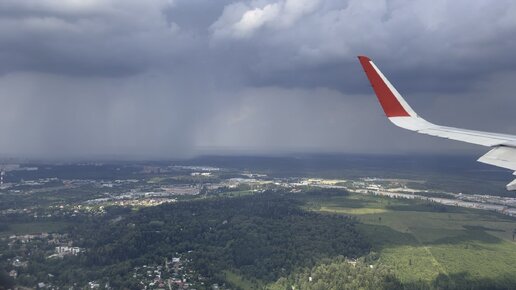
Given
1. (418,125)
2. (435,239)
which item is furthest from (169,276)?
(435,239)

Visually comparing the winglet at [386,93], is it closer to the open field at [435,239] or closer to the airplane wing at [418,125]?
the airplane wing at [418,125]

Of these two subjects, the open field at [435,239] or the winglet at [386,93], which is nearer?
the winglet at [386,93]

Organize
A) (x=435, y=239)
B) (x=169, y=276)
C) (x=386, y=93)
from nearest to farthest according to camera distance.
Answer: (x=386, y=93), (x=169, y=276), (x=435, y=239)

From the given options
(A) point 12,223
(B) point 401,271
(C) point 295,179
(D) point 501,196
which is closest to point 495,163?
(B) point 401,271

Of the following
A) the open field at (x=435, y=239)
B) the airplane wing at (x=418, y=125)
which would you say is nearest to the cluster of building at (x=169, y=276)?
the open field at (x=435, y=239)

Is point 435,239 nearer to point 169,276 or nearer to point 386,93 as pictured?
point 169,276

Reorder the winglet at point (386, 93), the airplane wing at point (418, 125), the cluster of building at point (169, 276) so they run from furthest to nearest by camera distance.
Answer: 1. the cluster of building at point (169, 276)
2. the winglet at point (386, 93)
3. the airplane wing at point (418, 125)
